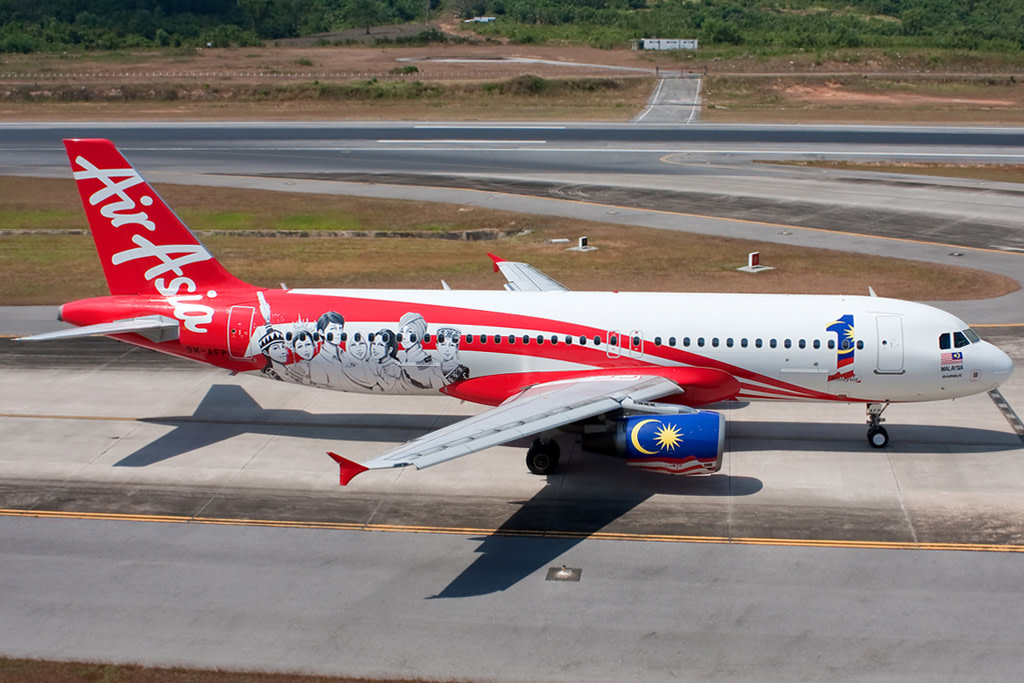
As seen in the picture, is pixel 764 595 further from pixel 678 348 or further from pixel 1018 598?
pixel 678 348

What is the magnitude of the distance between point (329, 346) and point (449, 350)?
12.5ft

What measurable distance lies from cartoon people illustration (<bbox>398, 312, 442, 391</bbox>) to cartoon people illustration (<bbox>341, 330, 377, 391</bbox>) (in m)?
1.04

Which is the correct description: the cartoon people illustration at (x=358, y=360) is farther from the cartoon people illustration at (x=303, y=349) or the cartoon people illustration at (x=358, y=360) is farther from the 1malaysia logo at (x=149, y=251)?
the 1malaysia logo at (x=149, y=251)

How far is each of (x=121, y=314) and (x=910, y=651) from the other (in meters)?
25.1

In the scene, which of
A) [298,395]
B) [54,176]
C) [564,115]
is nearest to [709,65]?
[564,115]

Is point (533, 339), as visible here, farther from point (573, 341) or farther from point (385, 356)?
point (385, 356)

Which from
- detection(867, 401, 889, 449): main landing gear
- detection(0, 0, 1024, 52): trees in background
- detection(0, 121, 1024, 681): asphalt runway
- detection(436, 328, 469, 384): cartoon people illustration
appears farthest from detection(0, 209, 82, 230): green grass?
detection(0, 0, 1024, 52): trees in background

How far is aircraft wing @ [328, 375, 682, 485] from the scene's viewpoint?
23125 millimetres

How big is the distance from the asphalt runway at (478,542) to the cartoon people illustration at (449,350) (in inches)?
111

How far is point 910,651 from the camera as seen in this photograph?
810 inches

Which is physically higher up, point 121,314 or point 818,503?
point 121,314

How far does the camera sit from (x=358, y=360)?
31.1 metres

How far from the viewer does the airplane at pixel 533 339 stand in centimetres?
2953

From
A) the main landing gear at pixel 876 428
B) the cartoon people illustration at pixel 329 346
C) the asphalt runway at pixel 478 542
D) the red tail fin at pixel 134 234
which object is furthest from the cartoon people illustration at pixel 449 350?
the main landing gear at pixel 876 428
